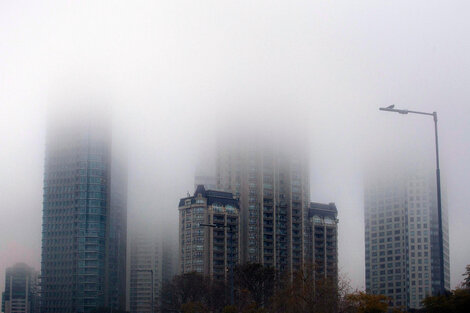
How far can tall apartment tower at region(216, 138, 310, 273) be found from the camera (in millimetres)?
176875

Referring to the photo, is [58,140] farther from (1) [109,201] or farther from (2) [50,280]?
(2) [50,280]

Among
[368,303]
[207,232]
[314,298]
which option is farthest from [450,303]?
[207,232]

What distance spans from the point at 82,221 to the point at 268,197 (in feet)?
134

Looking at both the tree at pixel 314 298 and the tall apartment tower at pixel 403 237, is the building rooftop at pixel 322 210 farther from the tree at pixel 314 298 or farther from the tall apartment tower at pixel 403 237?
the tree at pixel 314 298

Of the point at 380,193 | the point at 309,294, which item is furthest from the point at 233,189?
the point at 309,294

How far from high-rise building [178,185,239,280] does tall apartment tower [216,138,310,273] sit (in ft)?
14.5

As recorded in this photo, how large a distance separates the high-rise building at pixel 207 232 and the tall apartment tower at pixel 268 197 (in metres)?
4.41

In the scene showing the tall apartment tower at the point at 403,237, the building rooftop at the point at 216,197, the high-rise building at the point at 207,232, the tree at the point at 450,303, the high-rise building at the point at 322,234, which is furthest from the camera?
the high-rise building at the point at 322,234

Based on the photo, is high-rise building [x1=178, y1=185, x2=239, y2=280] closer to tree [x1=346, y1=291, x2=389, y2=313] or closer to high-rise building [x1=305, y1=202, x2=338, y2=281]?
high-rise building [x1=305, y1=202, x2=338, y2=281]

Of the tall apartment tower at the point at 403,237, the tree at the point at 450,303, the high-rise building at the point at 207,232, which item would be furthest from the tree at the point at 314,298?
the tall apartment tower at the point at 403,237

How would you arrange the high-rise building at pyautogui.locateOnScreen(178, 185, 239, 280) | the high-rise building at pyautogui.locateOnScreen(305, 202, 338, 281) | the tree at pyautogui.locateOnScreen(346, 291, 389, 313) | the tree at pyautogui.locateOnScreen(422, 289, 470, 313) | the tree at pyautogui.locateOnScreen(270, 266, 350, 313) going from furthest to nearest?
the high-rise building at pyautogui.locateOnScreen(305, 202, 338, 281)
the high-rise building at pyautogui.locateOnScreen(178, 185, 239, 280)
the tree at pyautogui.locateOnScreen(270, 266, 350, 313)
the tree at pyautogui.locateOnScreen(346, 291, 389, 313)
the tree at pyautogui.locateOnScreen(422, 289, 470, 313)

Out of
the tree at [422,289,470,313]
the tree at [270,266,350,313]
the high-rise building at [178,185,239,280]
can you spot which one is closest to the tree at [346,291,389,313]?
the tree at [270,266,350,313]

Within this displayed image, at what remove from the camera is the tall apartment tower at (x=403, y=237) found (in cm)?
17388

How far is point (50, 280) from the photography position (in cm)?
18150
